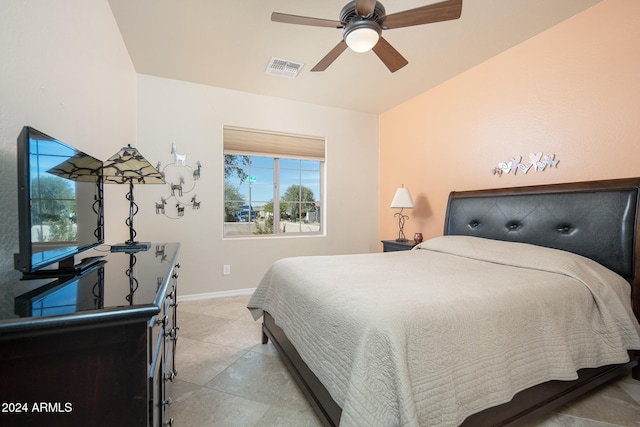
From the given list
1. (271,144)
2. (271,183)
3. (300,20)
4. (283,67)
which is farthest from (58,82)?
(271,183)

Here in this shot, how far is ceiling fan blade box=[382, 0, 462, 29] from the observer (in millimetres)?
1538

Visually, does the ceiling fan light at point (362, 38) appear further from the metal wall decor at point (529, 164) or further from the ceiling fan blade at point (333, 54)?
the metal wall decor at point (529, 164)

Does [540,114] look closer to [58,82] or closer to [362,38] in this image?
[362,38]

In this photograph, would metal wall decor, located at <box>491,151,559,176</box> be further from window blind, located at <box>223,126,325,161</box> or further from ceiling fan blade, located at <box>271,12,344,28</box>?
window blind, located at <box>223,126,325,161</box>

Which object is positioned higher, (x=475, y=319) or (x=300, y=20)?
(x=300, y=20)

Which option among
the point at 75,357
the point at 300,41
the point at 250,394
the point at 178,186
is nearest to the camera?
the point at 75,357

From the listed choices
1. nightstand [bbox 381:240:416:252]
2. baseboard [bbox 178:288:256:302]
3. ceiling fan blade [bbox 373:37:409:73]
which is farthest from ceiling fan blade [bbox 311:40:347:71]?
baseboard [bbox 178:288:256:302]

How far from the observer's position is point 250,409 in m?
1.54

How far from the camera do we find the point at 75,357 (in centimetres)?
65

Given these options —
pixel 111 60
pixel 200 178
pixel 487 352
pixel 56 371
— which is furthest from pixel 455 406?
pixel 200 178

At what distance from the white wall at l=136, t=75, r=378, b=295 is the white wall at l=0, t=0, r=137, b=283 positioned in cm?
78

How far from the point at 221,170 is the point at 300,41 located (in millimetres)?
1733

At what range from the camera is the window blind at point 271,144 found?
3.54 m

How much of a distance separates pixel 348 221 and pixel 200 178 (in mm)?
2084
